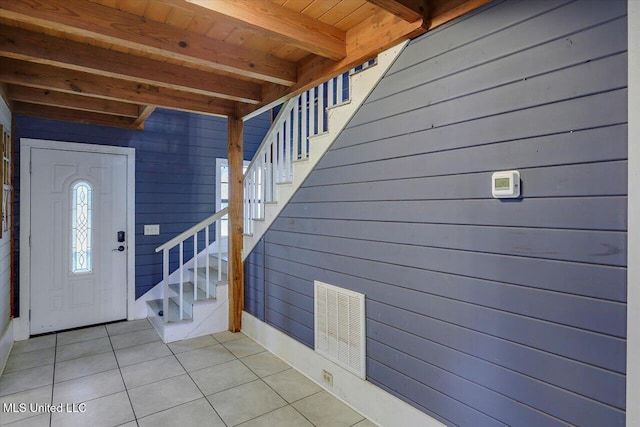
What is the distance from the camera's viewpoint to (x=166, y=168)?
4.40 m

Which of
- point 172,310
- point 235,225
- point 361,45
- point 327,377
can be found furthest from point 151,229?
point 361,45

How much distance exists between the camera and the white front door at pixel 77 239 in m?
3.70

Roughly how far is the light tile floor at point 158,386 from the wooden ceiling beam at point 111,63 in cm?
235

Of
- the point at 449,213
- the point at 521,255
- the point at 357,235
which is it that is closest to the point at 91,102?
the point at 357,235

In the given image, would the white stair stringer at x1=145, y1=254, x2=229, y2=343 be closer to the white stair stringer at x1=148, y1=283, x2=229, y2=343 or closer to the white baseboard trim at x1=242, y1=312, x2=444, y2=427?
the white stair stringer at x1=148, y1=283, x2=229, y2=343

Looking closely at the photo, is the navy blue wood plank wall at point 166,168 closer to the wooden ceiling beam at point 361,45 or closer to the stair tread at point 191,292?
the stair tread at point 191,292

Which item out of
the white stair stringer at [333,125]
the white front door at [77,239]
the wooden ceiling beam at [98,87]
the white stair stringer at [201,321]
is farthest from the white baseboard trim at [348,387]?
the wooden ceiling beam at [98,87]

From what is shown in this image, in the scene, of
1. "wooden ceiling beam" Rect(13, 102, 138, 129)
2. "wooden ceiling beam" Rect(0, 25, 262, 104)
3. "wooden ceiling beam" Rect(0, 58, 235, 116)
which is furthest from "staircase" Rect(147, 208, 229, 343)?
"wooden ceiling beam" Rect(13, 102, 138, 129)

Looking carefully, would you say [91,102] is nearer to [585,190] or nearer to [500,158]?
[500,158]

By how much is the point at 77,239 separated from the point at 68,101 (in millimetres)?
1509

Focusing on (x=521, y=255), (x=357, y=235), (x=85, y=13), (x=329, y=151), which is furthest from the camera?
(x=329, y=151)

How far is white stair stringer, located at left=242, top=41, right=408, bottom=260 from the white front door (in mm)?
1938

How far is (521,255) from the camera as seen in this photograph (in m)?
1.47

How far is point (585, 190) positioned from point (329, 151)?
1.64 metres
